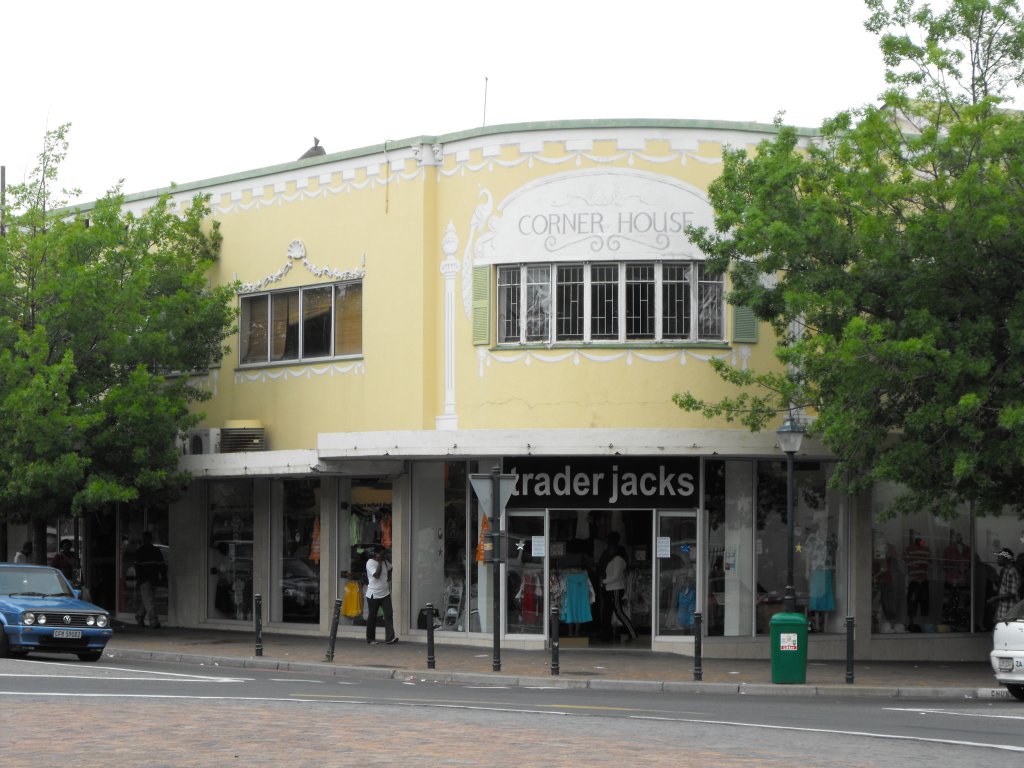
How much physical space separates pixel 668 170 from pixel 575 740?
1471cm

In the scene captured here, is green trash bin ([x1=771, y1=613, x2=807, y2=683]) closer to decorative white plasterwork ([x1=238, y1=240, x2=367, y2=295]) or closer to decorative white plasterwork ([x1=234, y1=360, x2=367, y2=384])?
decorative white plasterwork ([x1=234, y1=360, x2=367, y2=384])

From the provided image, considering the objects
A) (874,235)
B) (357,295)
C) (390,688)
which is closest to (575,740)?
(390,688)

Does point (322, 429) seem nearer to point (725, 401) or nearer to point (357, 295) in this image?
point (357, 295)

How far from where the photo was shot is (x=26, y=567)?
24.4m

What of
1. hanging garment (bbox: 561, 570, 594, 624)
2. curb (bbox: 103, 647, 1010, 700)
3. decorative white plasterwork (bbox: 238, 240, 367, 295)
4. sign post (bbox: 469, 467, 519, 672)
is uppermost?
decorative white plasterwork (bbox: 238, 240, 367, 295)

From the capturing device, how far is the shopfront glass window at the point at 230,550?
31078 mm

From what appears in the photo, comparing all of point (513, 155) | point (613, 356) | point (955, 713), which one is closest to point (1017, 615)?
point (955, 713)

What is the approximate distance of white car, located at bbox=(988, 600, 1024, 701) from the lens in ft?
64.4

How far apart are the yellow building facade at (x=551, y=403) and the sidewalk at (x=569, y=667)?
3.45 ft

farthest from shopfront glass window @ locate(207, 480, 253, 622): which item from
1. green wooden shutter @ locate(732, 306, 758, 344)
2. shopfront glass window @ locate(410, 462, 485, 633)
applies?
green wooden shutter @ locate(732, 306, 758, 344)

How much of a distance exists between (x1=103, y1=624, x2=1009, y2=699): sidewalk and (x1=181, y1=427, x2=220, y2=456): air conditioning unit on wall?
3497mm

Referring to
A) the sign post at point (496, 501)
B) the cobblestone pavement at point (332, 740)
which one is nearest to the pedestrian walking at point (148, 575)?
the sign post at point (496, 501)

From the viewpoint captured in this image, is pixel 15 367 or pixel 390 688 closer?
pixel 390 688

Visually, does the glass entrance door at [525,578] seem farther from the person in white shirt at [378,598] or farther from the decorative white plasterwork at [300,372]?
the decorative white plasterwork at [300,372]
